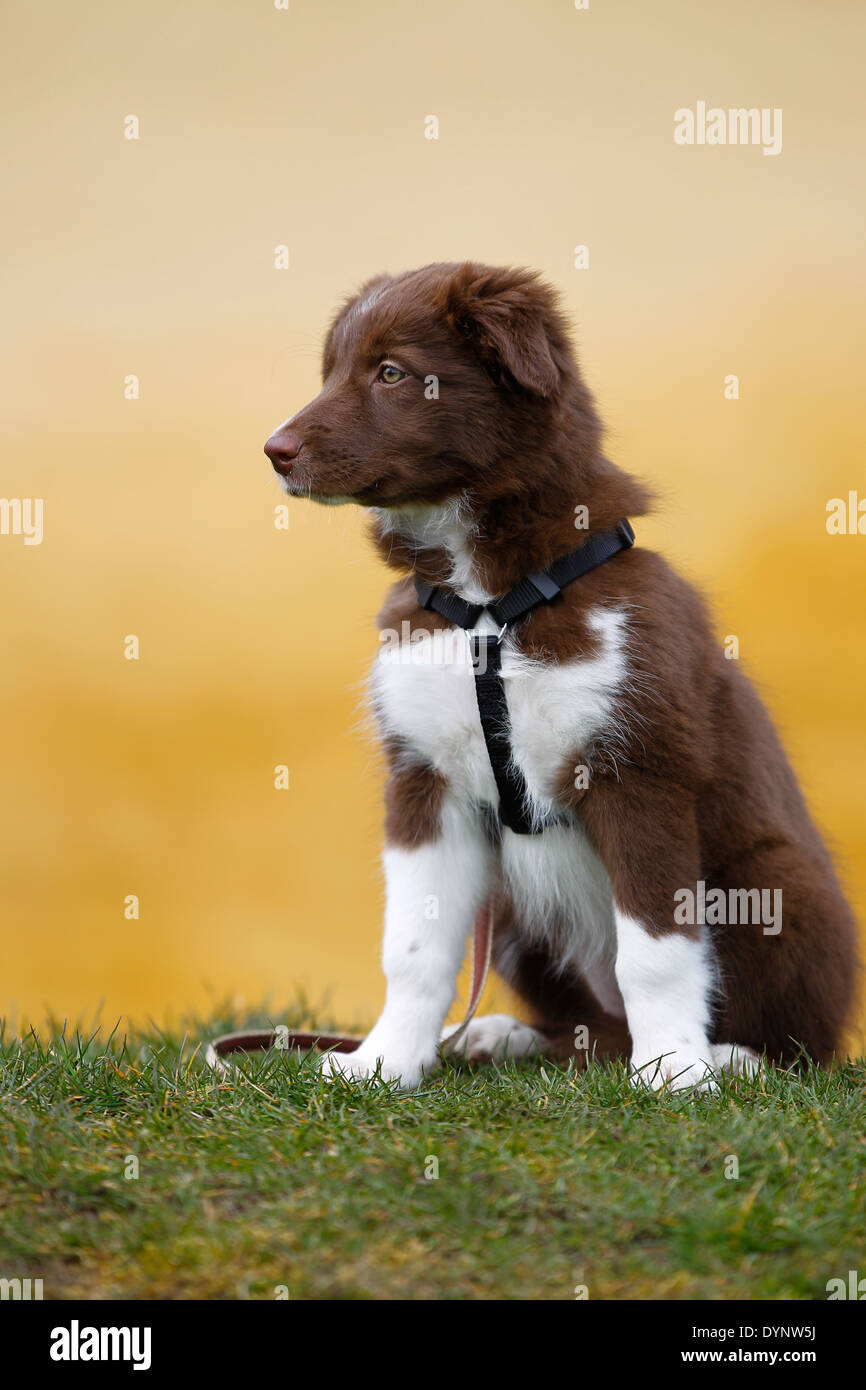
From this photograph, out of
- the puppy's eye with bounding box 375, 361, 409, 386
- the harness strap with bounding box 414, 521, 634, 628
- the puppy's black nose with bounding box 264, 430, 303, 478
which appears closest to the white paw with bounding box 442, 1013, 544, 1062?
the harness strap with bounding box 414, 521, 634, 628

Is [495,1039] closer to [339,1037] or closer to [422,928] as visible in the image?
[339,1037]

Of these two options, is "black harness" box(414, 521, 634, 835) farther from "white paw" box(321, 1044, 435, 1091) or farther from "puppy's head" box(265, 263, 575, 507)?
"white paw" box(321, 1044, 435, 1091)

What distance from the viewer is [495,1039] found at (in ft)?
13.3

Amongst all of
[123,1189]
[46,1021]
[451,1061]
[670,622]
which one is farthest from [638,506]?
[46,1021]

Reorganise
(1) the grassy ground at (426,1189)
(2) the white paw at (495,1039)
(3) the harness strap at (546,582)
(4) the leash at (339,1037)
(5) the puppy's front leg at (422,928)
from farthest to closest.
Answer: (2) the white paw at (495,1039) → (4) the leash at (339,1037) → (5) the puppy's front leg at (422,928) → (3) the harness strap at (546,582) → (1) the grassy ground at (426,1189)

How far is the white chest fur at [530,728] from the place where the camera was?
3.39 meters

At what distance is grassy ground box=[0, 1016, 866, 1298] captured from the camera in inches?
89.6

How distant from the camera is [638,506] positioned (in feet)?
11.8

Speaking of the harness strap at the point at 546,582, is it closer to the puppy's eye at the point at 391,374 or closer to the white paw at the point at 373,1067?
the puppy's eye at the point at 391,374

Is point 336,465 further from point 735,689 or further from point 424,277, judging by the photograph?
point 735,689

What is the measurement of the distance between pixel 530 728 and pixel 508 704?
82mm

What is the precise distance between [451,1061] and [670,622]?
4.57ft

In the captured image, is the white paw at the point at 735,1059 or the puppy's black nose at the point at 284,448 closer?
the puppy's black nose at the point at 284,448

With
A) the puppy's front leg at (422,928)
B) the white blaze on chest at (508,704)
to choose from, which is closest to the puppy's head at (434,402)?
the white blaze on chest at (508,704)
